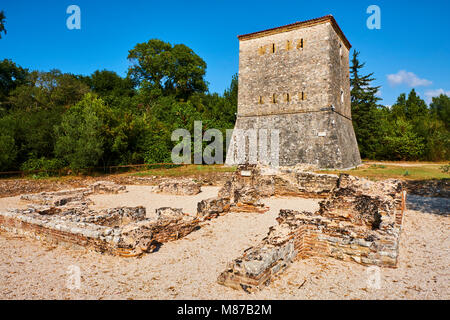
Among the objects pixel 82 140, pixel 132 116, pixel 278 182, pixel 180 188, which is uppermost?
pixel 132 116

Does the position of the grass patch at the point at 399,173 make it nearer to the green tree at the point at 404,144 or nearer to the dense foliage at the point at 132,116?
the dense foliage at the point at 132,116

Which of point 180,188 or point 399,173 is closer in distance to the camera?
point 180,188

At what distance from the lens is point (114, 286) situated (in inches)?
161

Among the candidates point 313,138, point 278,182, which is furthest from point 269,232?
point 313,138

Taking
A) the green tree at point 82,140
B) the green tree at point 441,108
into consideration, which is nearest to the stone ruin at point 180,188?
the green tree at point 82,140

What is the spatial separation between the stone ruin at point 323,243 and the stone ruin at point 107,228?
2.21 meters

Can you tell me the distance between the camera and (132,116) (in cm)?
2467

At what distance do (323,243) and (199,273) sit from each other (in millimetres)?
2582

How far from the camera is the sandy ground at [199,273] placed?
3.86 meters

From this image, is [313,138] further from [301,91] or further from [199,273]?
[199,273]

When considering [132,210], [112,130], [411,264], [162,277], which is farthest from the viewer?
[112,130]
